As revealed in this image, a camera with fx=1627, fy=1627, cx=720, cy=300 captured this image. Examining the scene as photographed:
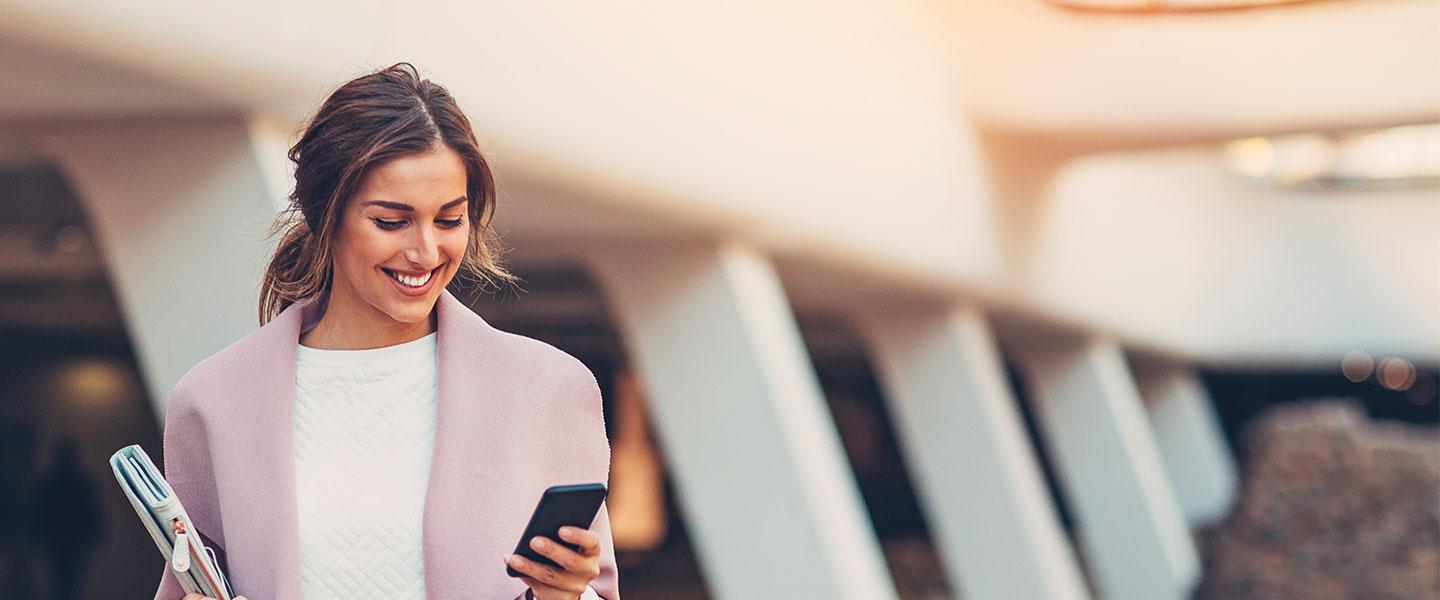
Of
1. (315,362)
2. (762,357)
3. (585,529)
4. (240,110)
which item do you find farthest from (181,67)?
(762,357)

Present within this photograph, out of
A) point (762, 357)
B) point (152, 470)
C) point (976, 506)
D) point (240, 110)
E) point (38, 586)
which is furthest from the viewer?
point (38, 586)

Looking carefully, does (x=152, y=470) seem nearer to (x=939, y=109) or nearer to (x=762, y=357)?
(x=762, y=357)

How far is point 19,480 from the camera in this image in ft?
56.6

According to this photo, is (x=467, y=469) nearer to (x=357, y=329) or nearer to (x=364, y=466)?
(x=364, y=466)

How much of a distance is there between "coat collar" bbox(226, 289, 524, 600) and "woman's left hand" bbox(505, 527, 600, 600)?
0.08 metres

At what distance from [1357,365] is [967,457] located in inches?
555

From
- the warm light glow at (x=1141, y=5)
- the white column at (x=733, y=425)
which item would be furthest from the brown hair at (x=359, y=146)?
the warm light glow at (x=1141, y=5)

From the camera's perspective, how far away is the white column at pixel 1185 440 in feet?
77.0

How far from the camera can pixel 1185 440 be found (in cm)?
2375

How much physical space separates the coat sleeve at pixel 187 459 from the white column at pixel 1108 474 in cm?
1666

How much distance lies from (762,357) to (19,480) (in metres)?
11.5

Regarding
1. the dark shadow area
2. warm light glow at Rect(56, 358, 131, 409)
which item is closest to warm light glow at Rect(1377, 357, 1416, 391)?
the dark shadow area

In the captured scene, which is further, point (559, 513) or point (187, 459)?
point (187, 459)

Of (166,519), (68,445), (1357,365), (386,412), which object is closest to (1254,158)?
(1357,365)
